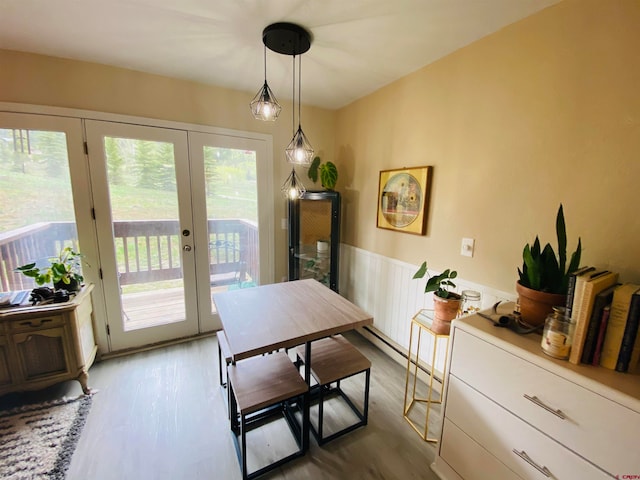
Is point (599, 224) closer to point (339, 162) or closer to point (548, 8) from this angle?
point (548, 8)

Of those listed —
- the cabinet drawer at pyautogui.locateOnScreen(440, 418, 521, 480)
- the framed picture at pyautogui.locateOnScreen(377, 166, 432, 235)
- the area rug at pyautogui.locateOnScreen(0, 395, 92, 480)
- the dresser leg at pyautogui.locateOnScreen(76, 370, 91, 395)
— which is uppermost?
the framed picture at pyautogui.locateOnScreen(377, 166, 432, 235)

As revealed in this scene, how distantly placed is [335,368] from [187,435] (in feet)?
3.30

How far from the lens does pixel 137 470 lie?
4.59 ft

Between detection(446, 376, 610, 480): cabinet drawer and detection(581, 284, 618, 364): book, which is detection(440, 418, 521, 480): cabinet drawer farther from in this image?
detection(581, 284, 618, 364): book

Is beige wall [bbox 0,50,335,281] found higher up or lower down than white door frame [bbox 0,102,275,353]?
higher up

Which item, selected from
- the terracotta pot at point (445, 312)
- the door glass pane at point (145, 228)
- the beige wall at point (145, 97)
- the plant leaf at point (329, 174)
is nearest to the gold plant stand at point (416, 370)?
the terracotta pot at point (445, 312)

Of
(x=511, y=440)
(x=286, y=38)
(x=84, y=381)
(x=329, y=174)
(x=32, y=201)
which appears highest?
(x=286, y=38)

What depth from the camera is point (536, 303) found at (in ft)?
3.81

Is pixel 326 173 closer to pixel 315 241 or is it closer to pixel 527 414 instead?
pixel 315 241

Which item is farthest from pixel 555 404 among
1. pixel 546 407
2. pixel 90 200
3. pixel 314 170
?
pixel 90 200

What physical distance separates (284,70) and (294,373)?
2231 millimetres

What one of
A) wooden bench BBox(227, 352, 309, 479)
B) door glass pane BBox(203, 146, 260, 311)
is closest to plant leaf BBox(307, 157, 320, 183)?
door glass pane BBox(203, 146, 260, 311)

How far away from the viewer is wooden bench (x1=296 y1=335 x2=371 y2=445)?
5.05 feet

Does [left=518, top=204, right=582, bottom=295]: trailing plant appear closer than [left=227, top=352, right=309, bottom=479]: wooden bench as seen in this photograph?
Yes
